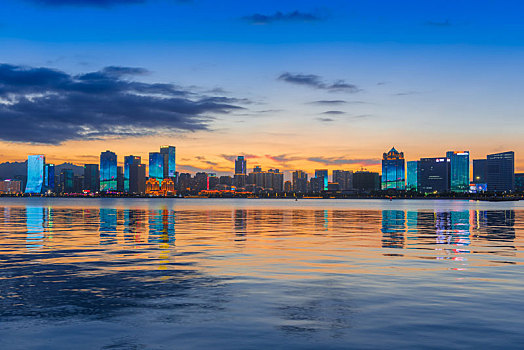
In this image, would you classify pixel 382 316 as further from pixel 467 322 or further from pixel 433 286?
pixel 433 286

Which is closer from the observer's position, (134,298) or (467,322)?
(467,322)

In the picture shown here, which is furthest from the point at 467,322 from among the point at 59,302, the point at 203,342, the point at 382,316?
the point at 59,302

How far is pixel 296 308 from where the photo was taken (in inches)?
705

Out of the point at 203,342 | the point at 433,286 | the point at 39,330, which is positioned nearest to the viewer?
the point at 203,342

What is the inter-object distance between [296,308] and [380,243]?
26.3 meters

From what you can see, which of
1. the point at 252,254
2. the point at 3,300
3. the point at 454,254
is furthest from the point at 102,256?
the point at 454,254

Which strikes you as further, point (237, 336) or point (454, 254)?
point (454, 254)

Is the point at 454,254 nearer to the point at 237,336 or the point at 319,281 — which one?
the point at 319,281

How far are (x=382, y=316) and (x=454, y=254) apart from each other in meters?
20.2

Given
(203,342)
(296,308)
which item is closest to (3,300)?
(203,342)

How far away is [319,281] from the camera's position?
77.2ft

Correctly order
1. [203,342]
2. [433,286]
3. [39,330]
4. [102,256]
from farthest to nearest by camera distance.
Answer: [102,256]
[433,286]
[39,330]
[203,342]

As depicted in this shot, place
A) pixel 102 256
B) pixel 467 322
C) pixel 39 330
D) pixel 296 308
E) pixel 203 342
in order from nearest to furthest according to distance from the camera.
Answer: pixel 203 342 → pixel 39 330 → pixel 467 322 → pixel 296 308 → pixel 102 256

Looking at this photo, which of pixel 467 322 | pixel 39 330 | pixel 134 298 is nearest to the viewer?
pixel 39 330
